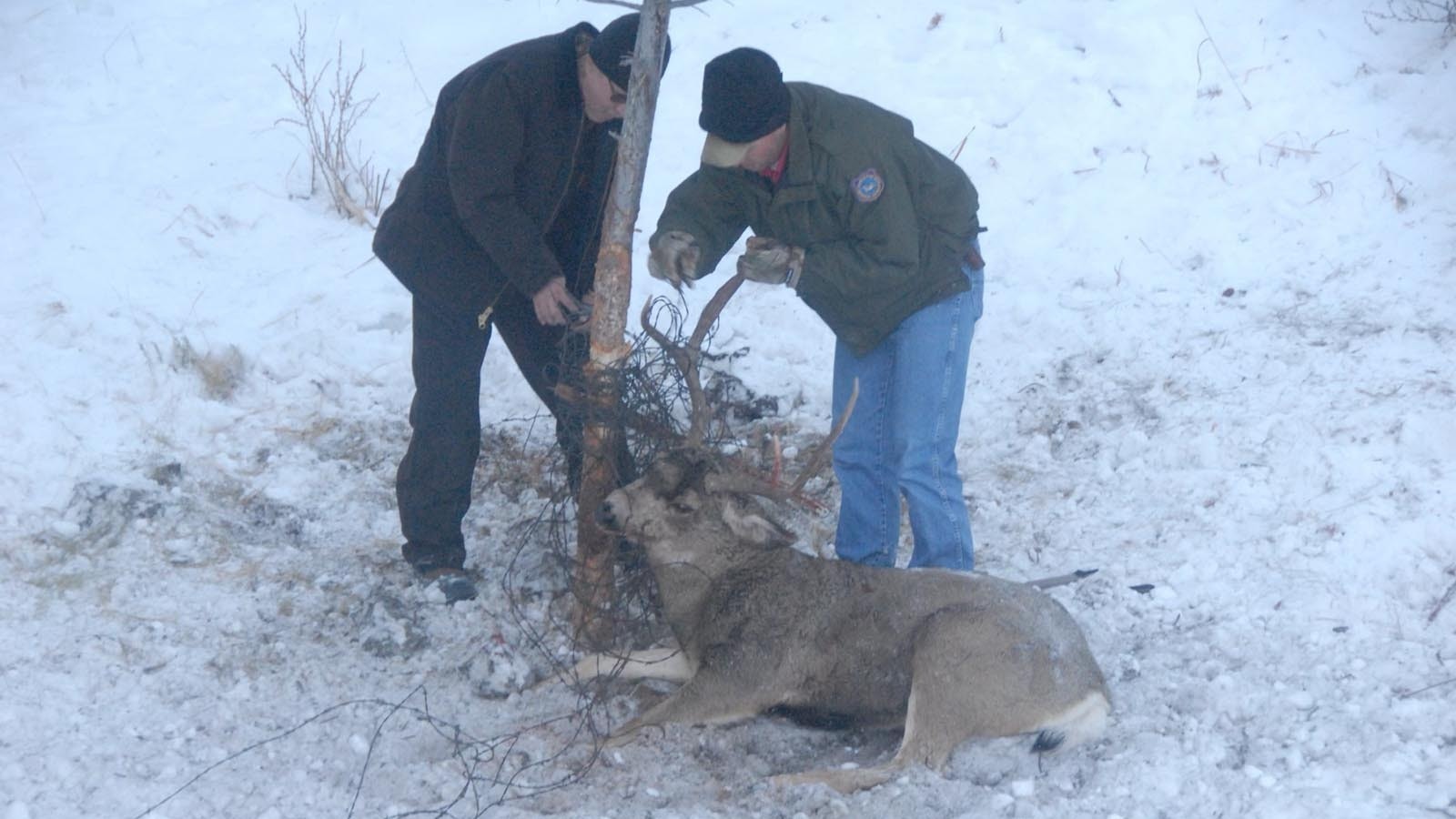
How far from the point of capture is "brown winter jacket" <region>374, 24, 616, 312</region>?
16.5 feet

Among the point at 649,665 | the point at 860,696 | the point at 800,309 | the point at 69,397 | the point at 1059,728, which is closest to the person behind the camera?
the point at 1059,728

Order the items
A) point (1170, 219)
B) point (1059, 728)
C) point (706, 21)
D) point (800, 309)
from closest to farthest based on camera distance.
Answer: point (1059, 728) < point (800, 309) < point (1170, 219) < point (706, 21)

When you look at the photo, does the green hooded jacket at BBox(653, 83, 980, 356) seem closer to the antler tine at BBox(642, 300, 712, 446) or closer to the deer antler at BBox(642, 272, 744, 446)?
the deer antler at BBox(642, 272, 744, 446)

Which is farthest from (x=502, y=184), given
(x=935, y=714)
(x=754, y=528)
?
(x=935, y=714)

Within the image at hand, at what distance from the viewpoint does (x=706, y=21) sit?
11.2m

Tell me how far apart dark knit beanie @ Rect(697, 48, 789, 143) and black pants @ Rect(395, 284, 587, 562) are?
116 cm

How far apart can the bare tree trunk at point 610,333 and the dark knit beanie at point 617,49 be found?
171mm

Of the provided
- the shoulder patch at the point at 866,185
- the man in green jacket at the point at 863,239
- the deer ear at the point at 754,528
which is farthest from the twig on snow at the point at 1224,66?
the deer ear at the point at 754,528

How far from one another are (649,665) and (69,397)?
3675mm

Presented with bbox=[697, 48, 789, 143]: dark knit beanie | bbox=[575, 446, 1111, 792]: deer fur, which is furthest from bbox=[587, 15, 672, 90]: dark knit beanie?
bbox=[575, 446, 1111, 792]: deer fur

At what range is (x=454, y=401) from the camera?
561 cm

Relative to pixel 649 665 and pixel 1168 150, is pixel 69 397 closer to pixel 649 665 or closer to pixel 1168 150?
pixel 649 665

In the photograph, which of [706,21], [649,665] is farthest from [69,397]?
[706,21]

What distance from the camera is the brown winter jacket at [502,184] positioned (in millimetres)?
5020
